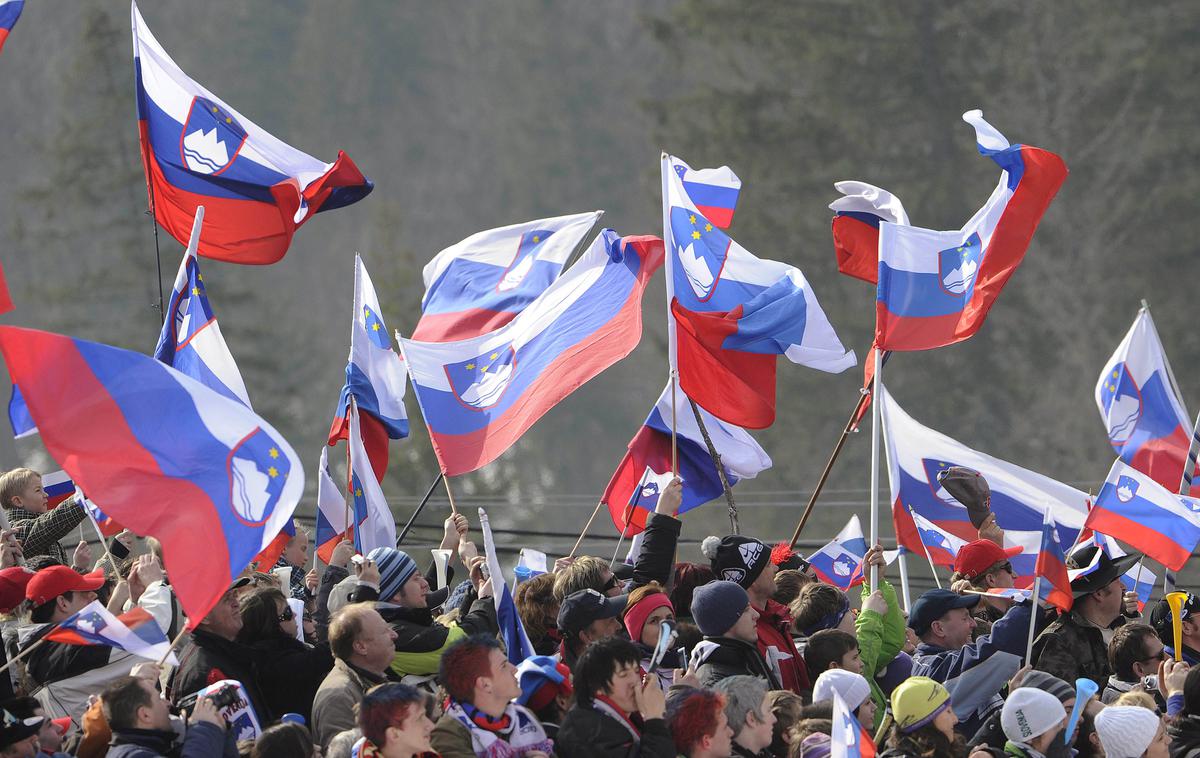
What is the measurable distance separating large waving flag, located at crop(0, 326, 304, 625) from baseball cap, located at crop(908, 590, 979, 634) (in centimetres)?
232

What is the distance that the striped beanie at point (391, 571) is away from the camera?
18.8 ft

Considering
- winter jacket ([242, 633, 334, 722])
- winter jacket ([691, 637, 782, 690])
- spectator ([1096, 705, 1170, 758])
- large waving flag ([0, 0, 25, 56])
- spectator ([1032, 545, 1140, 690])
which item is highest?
large waving flag ([0, 0, 25, 56])

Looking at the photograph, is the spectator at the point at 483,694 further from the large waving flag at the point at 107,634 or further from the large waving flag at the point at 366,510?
the large waving flag at the point at 366,510

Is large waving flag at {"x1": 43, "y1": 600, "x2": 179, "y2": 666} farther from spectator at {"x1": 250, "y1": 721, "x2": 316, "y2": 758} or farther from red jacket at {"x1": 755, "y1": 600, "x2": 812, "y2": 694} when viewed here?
red jacket at {"x1": 755, "y1": 600, "x2": 812, "y2": 694}

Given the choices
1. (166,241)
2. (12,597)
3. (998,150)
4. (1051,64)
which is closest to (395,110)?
(166,241)

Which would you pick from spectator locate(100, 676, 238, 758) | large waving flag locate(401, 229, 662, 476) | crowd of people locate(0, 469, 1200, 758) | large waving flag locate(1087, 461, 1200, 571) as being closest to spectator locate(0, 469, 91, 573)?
crowd of people locate(0, 469, 1200, 758)

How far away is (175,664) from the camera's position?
5281mm

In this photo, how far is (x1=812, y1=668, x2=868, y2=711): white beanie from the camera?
5215mm

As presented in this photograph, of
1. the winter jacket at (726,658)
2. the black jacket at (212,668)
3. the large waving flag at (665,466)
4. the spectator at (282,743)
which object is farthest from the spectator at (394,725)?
the large waving flag at (665,466)

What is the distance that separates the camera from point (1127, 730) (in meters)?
5.16

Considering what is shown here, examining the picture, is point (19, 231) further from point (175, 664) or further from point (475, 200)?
point (175, 664)

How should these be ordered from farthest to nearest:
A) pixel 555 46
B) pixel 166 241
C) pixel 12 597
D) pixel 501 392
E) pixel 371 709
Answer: pixel 555 46 < pixel 166 241 < pixel 501 392 < pixel 12 597 < pixel 371 709

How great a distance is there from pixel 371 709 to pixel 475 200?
29.9 meters

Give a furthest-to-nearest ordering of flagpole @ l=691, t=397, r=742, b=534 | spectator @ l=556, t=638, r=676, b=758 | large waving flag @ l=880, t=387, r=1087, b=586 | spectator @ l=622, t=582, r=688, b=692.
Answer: large waving flag @ l=880, t=387, r=1087, b=586
flagpole @ l=691, t=397, r=742, b=534
spectator @ l=622, t=582, r=688, b=692
spectator @ l=556, t=638, r=676, b=758
